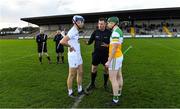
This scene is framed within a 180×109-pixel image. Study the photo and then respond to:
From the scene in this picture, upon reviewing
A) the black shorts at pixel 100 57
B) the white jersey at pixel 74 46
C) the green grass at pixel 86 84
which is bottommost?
the green grass at pixel 86 84

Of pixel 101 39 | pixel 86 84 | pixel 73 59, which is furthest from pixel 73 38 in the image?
pixel 86 84

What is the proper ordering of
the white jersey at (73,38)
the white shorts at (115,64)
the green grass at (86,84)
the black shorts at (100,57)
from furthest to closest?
1. the black shorts at (100,57)
2. the white jersey at (73,38)
3. the green grass at (86,84)
4. the white shorts at (115,64)

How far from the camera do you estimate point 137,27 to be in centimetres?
7994

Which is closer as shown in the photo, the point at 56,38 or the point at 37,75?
the point at 37,75

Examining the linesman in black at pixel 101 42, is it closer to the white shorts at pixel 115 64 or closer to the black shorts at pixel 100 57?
the black shorts at pixel 100 57

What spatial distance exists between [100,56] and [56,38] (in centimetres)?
820

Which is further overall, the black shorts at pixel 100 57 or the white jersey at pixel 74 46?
the black shorts at pixel 100 57

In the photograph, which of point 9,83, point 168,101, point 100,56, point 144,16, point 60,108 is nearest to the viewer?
point 60,108

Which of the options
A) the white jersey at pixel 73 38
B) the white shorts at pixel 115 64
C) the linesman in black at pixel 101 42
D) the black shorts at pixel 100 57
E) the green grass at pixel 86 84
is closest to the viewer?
the white shorts at pixel 115 64

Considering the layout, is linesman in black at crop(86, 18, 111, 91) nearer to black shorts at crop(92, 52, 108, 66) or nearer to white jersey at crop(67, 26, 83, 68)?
black shorts at crop(92, 52, 108, 66)

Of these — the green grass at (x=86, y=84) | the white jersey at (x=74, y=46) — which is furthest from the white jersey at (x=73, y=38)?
the green grass at (x=86, y=84)

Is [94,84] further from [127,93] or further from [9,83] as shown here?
[9,83]

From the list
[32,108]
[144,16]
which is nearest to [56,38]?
[32,108]

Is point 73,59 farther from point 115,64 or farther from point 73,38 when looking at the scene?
point 115,64
